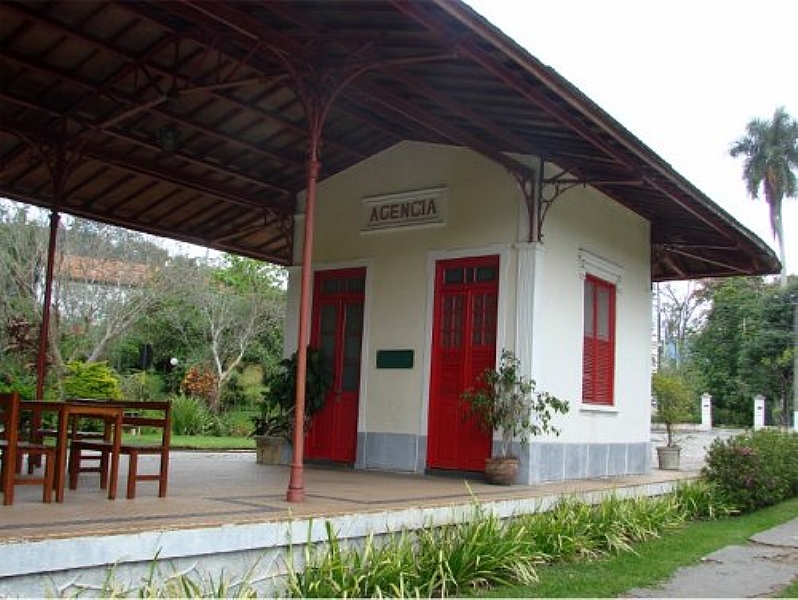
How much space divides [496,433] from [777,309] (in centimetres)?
3056

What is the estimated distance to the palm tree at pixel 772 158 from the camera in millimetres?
45594

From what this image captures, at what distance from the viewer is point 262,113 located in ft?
30.2

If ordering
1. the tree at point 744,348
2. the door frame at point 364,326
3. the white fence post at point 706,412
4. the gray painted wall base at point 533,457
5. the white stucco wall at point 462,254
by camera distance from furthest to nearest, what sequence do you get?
the white fence post at point 706,412
the tree at point 744,348
the door frame at point 364,326
the white stucco wall at point 462,254
the gray painted wall base at point 533,457

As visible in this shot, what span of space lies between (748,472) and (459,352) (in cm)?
409

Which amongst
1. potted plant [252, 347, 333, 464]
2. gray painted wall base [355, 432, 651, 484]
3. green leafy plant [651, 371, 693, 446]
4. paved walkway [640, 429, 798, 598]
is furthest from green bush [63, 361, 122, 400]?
paved walkway [640, 429, 798, 598]

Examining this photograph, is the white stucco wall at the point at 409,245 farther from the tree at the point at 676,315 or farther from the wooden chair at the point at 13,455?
the tree at the point at 676,315

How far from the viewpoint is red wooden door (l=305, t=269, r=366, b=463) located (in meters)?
Result: 10.3

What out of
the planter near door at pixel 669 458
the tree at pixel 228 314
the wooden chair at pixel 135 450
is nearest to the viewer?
the wooden chair at pixel 135 450

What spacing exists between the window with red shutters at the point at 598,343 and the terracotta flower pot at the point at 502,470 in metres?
1.86

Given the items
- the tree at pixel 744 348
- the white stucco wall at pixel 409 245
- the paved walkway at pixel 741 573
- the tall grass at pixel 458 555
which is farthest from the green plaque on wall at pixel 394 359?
the tree at pixel 744 348

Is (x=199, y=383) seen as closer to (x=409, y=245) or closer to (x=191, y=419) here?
(x=191, y=419)

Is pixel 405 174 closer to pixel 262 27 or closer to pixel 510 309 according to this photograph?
pixel 510 309

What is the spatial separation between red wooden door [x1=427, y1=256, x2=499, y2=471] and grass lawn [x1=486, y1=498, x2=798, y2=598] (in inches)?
79.9

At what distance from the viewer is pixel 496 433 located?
8.87 m
